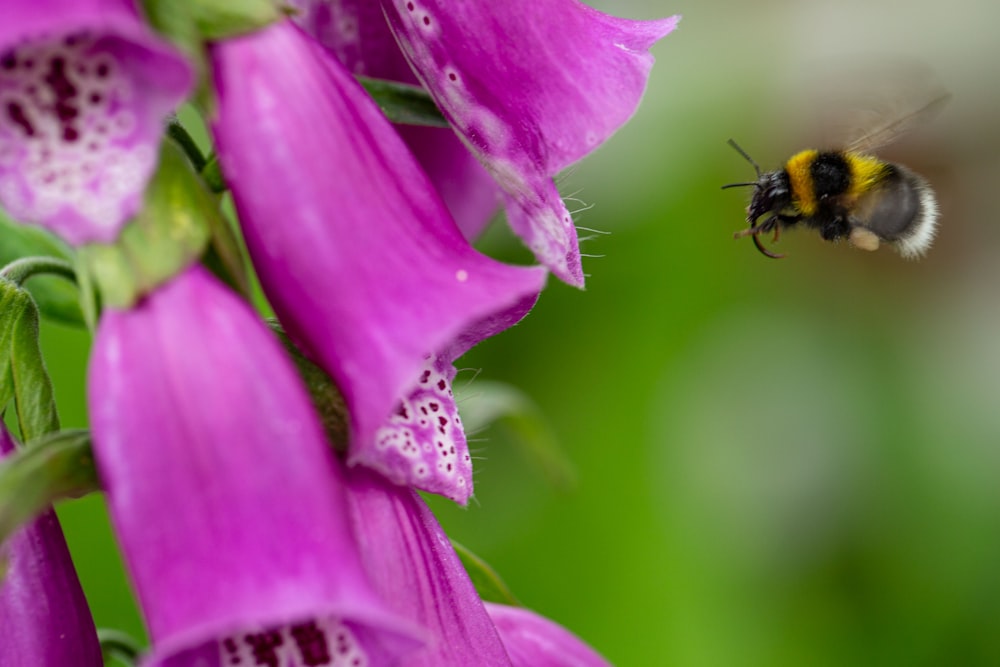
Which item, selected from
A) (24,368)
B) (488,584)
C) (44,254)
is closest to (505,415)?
(488,584)

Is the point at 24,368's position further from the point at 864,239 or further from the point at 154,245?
the point at 864,239

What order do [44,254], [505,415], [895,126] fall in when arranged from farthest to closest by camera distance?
[895,126] → [505,415] → [44,254]

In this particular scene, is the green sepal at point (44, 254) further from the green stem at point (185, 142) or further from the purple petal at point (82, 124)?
the purple petal at point (82, 124)

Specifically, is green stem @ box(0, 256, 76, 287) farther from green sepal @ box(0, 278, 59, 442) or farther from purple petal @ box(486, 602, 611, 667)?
purple petal @ box(486, 602, 611, 667)

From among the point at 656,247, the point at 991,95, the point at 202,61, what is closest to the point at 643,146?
the point at 656,247

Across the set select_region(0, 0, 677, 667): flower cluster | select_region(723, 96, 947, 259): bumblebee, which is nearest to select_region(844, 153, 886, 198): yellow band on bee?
select_region(723, 96, 947, 259): bumblebee

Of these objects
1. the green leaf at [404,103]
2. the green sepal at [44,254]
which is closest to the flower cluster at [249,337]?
the green leaf at [404,103]

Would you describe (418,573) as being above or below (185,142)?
below
